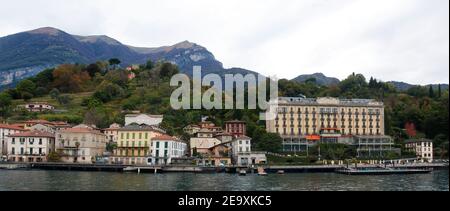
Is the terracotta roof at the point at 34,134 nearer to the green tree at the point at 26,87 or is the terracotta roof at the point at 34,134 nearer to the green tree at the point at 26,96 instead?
the green tree at the point at 26,96

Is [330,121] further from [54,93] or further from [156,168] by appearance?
[54,93]

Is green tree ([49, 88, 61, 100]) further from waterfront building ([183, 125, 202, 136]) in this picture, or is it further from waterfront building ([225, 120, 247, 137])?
waterfront building ([225, 120, 247, 137])

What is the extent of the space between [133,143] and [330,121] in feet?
99.5

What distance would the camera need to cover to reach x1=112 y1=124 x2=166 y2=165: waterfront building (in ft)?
176

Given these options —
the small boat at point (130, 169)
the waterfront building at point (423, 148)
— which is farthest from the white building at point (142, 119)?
the waterfront building at point (423, 148)

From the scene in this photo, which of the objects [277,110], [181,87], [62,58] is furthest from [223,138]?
[62,58]

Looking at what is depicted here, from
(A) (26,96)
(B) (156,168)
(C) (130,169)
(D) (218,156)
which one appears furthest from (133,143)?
(A) (26,96)

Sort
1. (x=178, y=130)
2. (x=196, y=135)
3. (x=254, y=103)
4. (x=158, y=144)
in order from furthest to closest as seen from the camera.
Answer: (x=254, y=103), (x=178, y=130), (x=196, y=135), (x=158, y=144)

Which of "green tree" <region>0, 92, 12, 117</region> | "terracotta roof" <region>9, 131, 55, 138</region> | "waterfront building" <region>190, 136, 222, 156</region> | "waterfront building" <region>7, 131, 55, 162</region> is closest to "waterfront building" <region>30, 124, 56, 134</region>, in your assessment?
"terracotta roof" <region>9, 131, 55, 138</region>

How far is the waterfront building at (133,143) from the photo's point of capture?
2111 inches

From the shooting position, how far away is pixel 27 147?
53.5 metres

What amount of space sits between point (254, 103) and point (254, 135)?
13000mm
